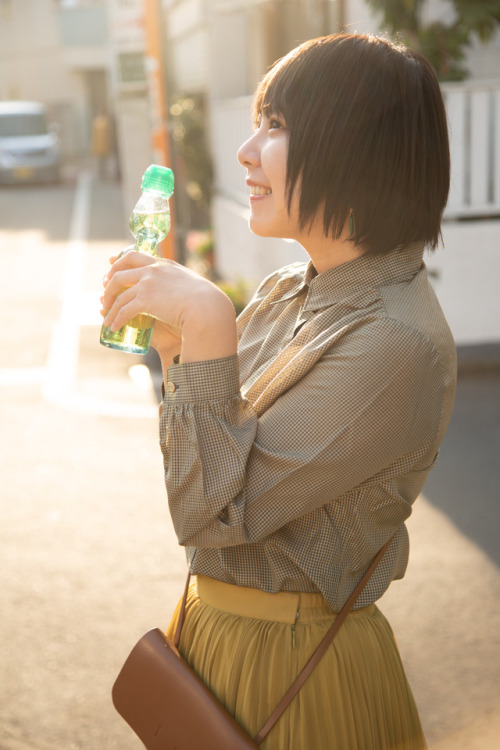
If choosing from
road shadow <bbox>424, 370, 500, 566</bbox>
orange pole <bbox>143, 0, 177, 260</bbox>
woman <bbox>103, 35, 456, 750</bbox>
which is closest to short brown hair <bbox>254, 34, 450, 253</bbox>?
woman <bbox>103, 35, 456, 750</bbox>

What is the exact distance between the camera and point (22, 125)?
26.9 metres

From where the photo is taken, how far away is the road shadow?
435cm

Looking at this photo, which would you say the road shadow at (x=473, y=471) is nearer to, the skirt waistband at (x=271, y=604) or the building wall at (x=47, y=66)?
the skirt waistband at (x=271, y=604)

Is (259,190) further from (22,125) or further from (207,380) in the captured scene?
(22,125)

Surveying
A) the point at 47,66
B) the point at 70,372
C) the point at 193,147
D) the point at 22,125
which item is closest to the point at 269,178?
the point at 70,372

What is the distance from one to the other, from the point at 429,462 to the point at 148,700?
2.11 feet

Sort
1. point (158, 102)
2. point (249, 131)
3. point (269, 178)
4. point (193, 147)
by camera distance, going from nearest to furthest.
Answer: point (269, 178) < point (158, 102) < point (249, 131) < point (193, 147)

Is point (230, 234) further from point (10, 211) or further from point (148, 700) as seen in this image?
point (10, 211)

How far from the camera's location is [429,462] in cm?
136

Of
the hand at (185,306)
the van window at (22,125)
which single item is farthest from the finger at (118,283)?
the van window at (22,125)

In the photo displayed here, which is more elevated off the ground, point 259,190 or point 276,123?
point 276,123

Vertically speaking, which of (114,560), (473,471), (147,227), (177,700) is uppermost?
(147,227)

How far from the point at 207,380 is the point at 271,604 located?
0.44m

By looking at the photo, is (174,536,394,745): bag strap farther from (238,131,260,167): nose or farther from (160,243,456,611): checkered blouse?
(238,131,260,167): nose
